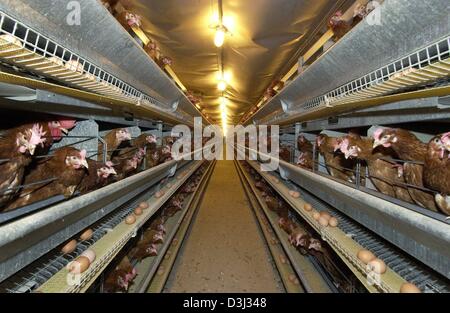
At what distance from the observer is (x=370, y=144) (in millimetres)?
1294

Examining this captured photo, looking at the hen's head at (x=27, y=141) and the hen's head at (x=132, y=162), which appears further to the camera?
the hen's head at (x=132, y=162)

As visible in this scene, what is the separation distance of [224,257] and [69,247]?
5.43 ft

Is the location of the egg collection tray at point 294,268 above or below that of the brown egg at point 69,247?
below

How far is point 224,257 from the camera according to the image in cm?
250

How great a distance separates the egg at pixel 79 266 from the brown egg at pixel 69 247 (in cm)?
21

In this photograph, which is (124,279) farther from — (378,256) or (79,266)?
(378,256)

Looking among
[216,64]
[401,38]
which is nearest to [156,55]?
[216,64]

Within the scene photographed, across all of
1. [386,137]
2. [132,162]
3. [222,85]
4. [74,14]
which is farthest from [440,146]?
[222,85]

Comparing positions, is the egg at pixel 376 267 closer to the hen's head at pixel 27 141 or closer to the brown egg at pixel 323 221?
the brown egg at pixel 323 221

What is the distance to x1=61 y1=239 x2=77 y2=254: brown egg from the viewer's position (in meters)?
1.16

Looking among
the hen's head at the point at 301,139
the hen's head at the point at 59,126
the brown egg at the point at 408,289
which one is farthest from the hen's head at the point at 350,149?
the hen's head at the point at 59,126

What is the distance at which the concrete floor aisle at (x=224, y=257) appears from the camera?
2070mm

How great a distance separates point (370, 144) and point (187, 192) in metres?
3.13
